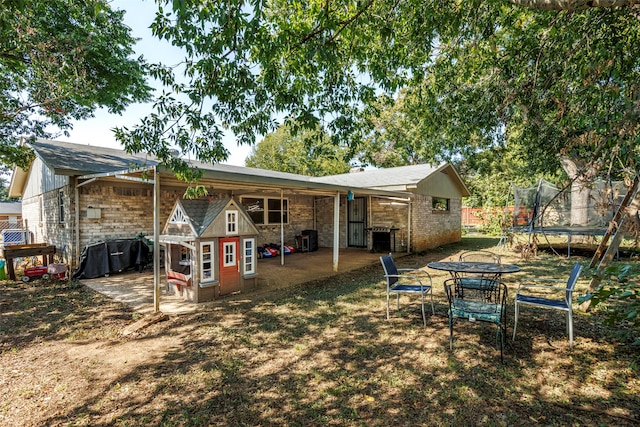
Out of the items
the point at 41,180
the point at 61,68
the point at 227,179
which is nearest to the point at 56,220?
the point at 41,180

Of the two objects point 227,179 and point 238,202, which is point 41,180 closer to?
point 238,202

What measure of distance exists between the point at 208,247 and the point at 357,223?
8.48m

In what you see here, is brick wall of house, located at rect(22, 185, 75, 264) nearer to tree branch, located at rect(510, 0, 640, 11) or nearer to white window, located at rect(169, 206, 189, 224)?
white window, located at rect(169, 206, 189, 224)

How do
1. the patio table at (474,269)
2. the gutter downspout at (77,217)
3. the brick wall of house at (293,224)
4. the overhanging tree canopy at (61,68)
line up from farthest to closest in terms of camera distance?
the brick wall of house at (293,224) → the gutter downspout at (77,217) → the overhanging tree canopy at (61,68) → the patio table at (474,269)

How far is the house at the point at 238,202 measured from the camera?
7109 millimetres

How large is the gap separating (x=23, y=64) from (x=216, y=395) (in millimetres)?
9924

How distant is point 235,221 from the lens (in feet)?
18.7

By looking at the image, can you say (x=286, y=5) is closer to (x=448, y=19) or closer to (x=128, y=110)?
(x=448, y=19)

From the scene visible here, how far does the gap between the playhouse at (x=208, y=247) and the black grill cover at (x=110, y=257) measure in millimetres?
2605

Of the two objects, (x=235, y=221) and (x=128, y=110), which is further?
(x=128, y=110)

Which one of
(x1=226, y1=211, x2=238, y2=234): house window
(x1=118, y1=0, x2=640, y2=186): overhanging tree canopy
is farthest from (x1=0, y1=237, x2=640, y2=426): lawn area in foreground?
(x1=118, y1=0, x2=640, y2=186): overhanging tree canopy

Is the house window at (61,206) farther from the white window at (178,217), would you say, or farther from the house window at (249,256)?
the house window at (249,256)

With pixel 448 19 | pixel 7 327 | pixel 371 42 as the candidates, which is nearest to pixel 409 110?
pixel 371 42

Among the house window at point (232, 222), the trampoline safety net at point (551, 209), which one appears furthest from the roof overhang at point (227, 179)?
the trampoline safety net at point (551, 209)
